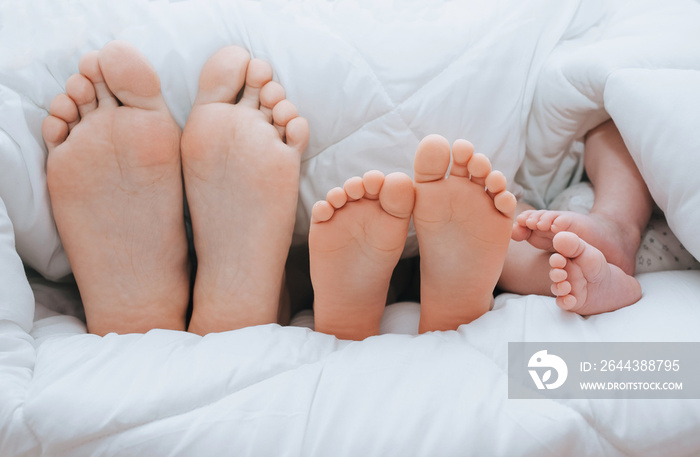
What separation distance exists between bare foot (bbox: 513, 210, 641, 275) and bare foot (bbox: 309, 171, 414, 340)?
17 cm

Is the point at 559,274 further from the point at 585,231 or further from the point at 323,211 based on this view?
the point at 323,211

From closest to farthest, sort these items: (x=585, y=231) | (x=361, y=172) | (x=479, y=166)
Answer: (x=479, y=166), (x=585, y=231), (x=361, y=172)

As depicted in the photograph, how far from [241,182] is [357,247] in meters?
0.21

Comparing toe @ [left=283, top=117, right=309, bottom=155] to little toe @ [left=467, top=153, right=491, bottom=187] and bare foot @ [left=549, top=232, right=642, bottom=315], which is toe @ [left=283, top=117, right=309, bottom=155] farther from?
bare foot @ [left=549, top=232, right=642, bottom=315]

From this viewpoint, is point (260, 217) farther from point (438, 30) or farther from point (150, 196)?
point (438, 30)

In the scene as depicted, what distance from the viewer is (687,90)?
0.74m

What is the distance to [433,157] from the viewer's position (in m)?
0.65

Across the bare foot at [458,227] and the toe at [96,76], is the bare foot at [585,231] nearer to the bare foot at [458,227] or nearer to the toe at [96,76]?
the bare foot at [458,227]

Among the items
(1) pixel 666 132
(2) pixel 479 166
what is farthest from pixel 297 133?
(1) pixel 666 132

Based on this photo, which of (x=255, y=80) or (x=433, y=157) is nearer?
(x=433, y=157)

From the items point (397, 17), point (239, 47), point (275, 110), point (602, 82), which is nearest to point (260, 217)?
point (275, 110)

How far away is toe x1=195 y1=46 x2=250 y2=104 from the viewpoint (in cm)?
82

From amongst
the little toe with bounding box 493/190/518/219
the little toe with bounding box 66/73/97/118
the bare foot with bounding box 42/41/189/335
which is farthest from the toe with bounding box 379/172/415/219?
the little toe with bounding box 66/73/97/118

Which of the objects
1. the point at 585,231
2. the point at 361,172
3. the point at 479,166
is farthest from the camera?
the point at 361,172
